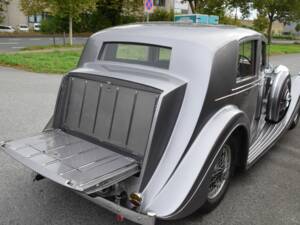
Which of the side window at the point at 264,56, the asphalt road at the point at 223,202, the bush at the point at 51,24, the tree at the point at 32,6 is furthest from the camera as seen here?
the bush at the point at 51,24

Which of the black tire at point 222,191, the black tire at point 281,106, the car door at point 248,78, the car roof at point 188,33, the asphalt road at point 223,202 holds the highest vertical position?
the car roof at point 188,33

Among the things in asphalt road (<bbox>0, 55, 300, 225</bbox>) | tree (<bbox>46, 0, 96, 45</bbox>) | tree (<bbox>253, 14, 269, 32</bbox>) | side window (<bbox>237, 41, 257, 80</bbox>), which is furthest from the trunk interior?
tree (<bbox>253, 14, 269, 32</bbox>)

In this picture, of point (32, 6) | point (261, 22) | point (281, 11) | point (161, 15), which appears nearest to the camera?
point (32, 6)

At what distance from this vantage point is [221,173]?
125 inches

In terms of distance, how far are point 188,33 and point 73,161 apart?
5.22ft

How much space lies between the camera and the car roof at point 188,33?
3039 millimetres

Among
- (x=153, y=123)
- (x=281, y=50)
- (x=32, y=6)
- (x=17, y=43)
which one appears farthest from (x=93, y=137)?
(x=17, y=43)

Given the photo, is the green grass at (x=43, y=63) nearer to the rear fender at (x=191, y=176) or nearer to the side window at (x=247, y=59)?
the side window at (x=247, y=59)

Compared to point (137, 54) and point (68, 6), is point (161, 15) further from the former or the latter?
point (137, 54)

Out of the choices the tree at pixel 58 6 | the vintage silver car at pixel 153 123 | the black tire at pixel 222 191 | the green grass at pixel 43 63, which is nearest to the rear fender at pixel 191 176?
the vintage silver car at pixel 153 123

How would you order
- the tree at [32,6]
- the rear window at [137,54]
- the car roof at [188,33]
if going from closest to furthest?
the car roof at [188,33]
the rear window at [137,54]
the tree at [32,6]

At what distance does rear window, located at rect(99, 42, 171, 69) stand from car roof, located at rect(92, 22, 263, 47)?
0.39ft

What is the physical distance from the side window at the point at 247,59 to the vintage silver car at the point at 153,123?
0.01 meters

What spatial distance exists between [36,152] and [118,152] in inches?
26.5
